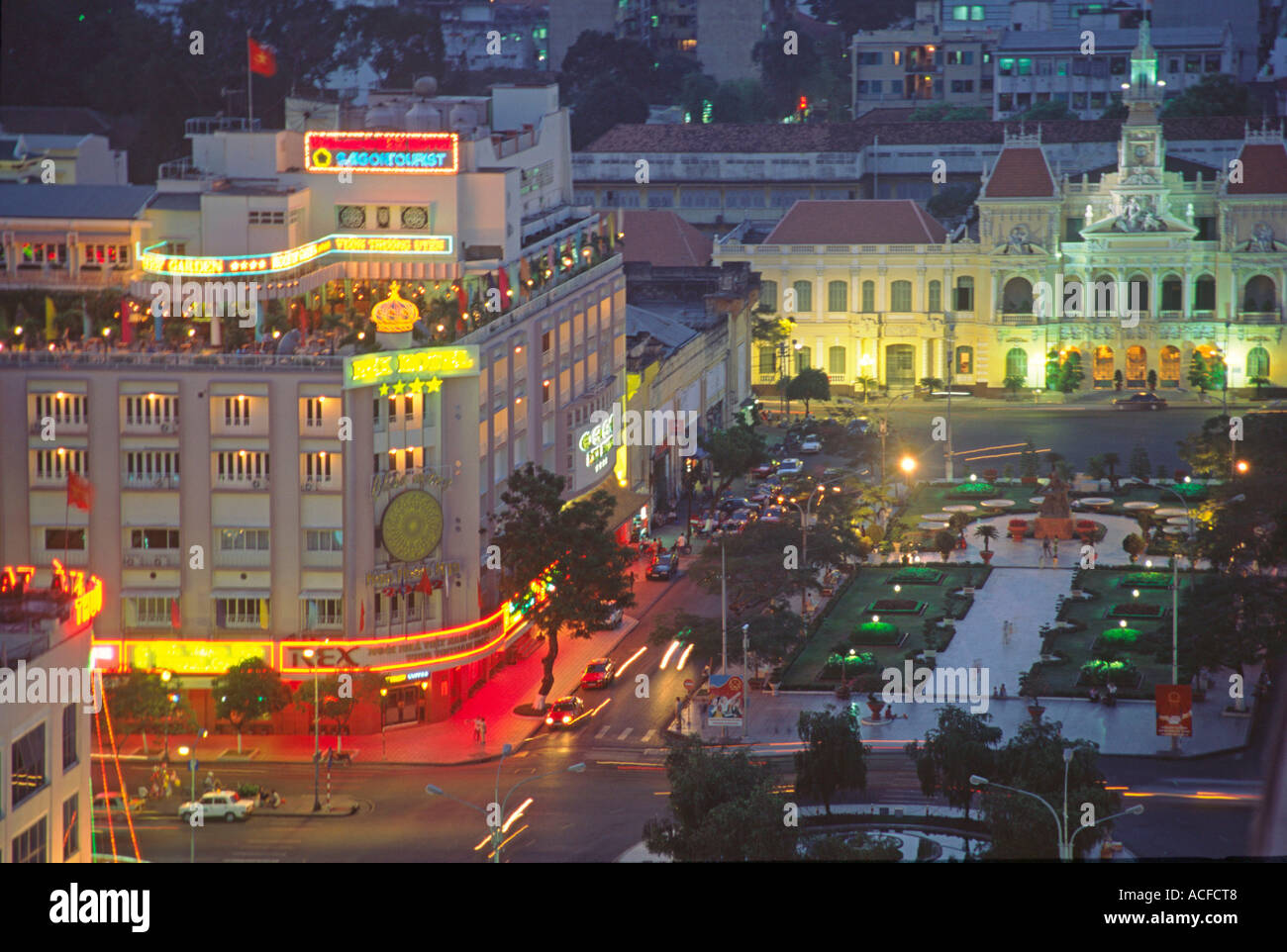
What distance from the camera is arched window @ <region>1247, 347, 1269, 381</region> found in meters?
164

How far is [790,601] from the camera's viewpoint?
337ft

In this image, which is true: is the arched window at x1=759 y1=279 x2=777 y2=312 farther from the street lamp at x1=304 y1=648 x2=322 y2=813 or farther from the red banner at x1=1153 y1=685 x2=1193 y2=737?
the red banner at x1=1153 y1=685 x2=1193 y2=737

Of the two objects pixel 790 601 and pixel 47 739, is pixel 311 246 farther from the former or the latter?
pixel 47 739

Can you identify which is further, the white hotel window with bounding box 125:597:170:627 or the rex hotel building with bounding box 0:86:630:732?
the white hotel window with bounding box 125:597:170:627

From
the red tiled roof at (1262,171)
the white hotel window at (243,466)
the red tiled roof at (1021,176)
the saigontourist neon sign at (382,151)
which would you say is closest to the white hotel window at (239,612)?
the white hotel window at (243,466)

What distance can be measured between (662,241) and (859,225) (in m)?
16.1

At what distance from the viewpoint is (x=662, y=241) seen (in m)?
173

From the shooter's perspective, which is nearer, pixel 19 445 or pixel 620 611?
pixel 19 445

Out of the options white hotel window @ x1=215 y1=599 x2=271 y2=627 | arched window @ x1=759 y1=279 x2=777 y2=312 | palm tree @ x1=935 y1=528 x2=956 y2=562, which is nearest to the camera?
white hotel window @ x1=215 y1=599 x2=271 y2=627

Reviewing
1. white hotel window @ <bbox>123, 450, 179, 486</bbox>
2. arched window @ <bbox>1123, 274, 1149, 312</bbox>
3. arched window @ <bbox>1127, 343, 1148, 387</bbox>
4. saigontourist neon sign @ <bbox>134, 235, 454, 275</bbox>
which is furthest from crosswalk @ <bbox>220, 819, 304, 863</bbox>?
arched window @ <bbox>1123, 274, 1149, 312</bbox>

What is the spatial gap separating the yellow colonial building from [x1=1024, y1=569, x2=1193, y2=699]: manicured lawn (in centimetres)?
6298

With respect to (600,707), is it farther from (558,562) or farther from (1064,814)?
(1064,814)

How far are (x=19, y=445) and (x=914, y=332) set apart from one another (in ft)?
328
